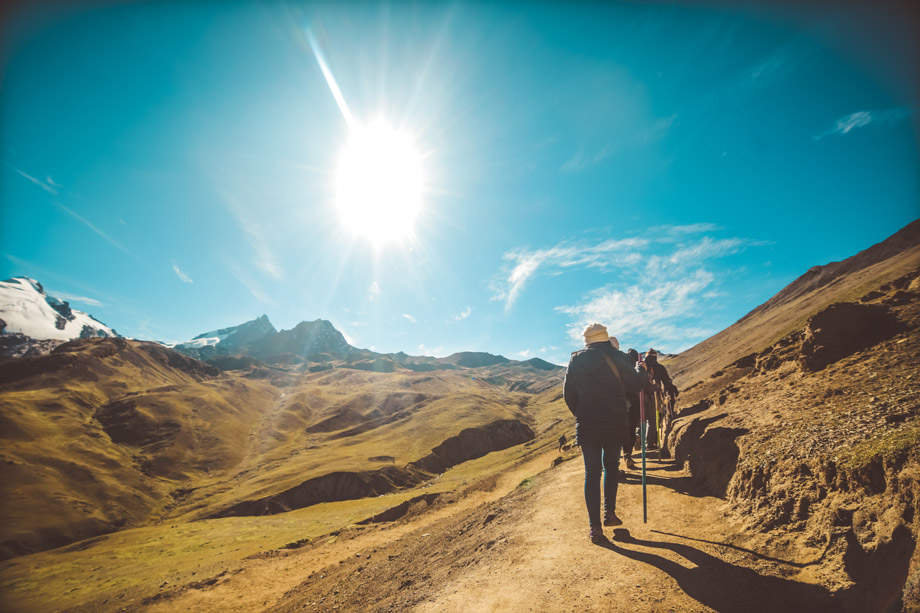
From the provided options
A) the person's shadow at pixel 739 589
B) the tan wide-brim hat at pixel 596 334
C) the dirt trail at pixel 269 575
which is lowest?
the dirt trail at pixel 269 575

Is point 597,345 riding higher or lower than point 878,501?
higher

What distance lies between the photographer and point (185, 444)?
422 ft

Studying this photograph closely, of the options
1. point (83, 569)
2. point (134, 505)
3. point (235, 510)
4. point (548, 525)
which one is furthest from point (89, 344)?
point (548, 525)

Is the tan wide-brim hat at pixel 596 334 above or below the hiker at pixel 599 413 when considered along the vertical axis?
above

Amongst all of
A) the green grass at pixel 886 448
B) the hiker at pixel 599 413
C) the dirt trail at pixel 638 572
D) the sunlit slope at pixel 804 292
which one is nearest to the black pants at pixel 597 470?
the hiker at pixel 599 413

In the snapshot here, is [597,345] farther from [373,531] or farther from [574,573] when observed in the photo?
[373,531]

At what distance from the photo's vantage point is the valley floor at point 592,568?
185 inches

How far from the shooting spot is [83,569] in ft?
179

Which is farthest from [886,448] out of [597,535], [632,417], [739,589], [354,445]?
[354,445]

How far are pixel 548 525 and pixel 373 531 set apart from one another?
56.8ft

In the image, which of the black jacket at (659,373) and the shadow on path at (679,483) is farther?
the black jacket at (659,373)

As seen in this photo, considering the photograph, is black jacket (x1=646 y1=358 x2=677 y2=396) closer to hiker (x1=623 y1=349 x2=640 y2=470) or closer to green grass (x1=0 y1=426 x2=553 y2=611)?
hiker (x1=623 y1=349 x2=640 y2=470)

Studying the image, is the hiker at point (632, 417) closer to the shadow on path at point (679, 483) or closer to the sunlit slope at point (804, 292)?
the shadow on path at point (679, 483)

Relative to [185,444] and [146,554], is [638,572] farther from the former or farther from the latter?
[185,444]
